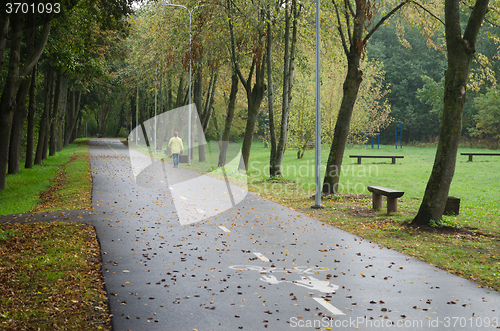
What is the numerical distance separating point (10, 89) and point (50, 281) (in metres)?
9.03

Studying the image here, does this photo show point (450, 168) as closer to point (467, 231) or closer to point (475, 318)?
point (467, 231)

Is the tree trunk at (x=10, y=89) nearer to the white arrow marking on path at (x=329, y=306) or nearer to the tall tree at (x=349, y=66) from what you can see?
the tall tree at (x=349, y=66)

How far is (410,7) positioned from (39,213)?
12.7 m

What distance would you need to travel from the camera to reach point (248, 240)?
9.02 meters

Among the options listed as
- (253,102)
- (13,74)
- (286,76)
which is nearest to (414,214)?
(286,76)

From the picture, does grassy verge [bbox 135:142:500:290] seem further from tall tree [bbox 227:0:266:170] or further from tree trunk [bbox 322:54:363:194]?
tall tree [bbox 227:0:266:170]

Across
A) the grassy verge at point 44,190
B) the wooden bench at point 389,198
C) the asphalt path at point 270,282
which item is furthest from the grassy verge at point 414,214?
the grassy verge at point 44,190

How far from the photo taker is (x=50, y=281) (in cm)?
616

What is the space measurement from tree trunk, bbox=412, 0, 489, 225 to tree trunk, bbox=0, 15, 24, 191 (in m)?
10.8

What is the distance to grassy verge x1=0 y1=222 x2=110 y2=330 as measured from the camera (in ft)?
16.2

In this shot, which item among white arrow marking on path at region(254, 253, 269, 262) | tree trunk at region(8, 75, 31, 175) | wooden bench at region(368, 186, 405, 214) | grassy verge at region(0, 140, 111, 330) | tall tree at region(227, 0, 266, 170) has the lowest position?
white arrow marking on path at region(254, 253, 269, 262)

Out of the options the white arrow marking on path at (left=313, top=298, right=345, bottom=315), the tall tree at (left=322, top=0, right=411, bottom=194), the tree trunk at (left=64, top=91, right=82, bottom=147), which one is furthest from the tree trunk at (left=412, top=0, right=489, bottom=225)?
the tree trunk at (left=64, top=91, right=82, bottom=147)

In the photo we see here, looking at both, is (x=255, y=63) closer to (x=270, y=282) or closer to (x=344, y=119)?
(x=344, y=119)

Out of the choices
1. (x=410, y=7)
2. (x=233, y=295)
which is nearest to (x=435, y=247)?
(x=233, y=295)
